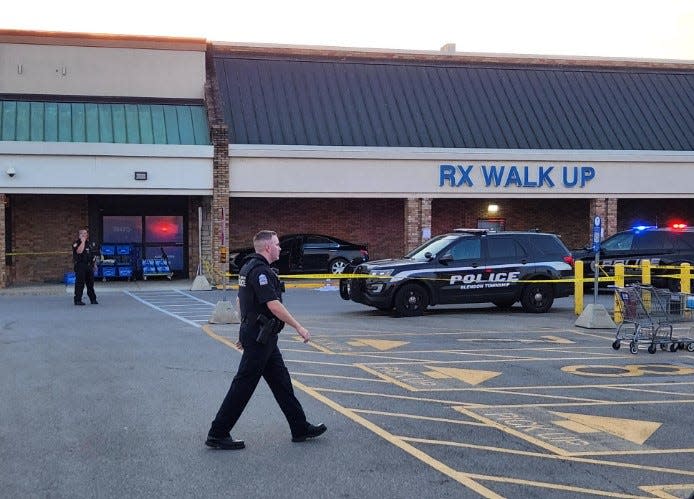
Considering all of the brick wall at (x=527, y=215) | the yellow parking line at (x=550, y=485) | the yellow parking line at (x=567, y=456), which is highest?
the brick wall at (x=527, y=215)

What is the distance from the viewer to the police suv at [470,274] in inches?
710

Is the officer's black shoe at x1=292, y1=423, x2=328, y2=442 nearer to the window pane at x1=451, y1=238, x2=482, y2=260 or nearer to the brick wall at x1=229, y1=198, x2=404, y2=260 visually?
the window pane at x1=451, y1=238, x2=482, y2=260

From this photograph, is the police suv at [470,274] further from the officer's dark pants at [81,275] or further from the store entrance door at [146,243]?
the store entrance door at [146,243]

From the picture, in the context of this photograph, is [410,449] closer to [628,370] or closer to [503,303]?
[628,370]

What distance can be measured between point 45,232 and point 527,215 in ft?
54.9

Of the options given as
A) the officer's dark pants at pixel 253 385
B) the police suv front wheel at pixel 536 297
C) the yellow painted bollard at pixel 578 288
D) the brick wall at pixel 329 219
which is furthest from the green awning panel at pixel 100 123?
the officer's dark pants at pixel 253 385

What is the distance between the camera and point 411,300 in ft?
59.4

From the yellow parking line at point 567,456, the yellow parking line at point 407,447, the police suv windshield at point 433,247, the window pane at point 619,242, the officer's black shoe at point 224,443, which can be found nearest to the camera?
the yellow parking line at point 407,447

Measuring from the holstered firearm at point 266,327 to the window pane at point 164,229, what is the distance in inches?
906

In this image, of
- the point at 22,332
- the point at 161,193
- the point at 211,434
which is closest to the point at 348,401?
the point at 211,434

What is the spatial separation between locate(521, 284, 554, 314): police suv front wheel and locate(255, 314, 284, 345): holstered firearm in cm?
1243

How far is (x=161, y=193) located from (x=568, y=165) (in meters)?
13.0

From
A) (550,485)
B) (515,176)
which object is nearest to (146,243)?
(515,176)

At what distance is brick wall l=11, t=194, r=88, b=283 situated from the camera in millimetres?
28672
